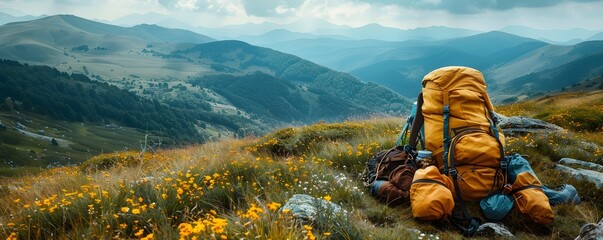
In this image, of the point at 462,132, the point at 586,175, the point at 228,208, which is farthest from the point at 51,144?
the point at 586,175

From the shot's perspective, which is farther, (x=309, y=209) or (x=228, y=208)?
(x=228, y=208)

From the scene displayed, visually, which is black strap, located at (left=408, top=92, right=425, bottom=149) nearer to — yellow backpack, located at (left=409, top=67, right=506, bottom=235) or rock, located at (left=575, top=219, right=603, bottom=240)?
yellow backpack, located at (left=409, top=67, right=506, bottom=235)

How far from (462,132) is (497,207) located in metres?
1.18

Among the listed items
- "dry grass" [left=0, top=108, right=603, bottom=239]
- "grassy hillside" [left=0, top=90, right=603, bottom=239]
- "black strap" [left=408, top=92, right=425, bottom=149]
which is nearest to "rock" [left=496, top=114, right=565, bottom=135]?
"grassy hillside" [left=0, top=90, right=603, bottom=239]

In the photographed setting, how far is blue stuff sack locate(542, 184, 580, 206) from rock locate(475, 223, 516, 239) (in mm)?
1361

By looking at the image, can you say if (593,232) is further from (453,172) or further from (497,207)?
(453,172)

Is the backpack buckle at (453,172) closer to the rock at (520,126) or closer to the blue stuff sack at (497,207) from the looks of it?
the blue stuff sack at (497,207)

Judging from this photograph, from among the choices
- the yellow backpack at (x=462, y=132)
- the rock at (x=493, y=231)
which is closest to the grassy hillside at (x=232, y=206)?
the rock at (x=493, y=231)

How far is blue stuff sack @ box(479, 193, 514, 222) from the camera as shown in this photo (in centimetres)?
512

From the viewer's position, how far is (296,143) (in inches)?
438

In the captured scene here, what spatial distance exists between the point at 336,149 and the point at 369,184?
6.93ft

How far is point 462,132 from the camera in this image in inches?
227

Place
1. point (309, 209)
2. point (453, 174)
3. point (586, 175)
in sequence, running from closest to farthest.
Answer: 1. point (309, 209)
2. point (453, 174)
3. point (586, 175)

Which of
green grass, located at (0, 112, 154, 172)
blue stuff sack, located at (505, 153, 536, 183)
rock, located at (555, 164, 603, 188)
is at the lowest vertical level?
green grass, located at (0, 112, 154, 172)
